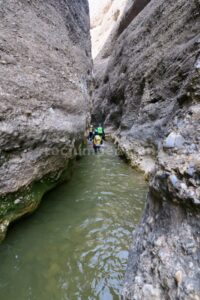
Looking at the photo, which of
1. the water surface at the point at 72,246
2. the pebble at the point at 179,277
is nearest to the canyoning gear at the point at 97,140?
the water surface at the point at 72,246

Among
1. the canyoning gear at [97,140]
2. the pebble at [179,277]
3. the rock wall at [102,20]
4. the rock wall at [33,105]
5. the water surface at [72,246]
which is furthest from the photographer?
the rock wall at [102,20]

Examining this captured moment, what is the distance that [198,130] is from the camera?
7.09ft

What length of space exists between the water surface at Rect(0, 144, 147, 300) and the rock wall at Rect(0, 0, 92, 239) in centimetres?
48

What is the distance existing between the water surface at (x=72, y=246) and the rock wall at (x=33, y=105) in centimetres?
48

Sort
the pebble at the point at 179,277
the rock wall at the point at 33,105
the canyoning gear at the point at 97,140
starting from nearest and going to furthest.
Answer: the pebble at the point at 179,277 → the rock wall at the point at 33,105 → the canyoning gear at the point at 97,140

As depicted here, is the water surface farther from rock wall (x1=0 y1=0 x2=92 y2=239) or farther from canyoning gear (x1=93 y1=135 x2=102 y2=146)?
canyoning gear (x1=93 y1=135 x2=102 y2=146)

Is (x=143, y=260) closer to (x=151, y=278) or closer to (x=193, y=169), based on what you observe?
(x=151, y=278)

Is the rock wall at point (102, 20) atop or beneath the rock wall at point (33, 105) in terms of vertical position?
atop

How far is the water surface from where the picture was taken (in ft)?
8.36

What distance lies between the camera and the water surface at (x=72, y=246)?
255 cm

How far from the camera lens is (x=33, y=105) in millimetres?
3484

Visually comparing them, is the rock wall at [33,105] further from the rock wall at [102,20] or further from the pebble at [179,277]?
the rock wall at [102,20]

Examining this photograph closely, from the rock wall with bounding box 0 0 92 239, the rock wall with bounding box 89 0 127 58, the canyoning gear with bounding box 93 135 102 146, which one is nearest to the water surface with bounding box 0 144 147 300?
the rock wall with bounding box 0 0 92 239

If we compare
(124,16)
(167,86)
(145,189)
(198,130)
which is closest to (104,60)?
(124,16)
